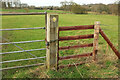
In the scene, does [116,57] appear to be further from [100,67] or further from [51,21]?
[51,21]

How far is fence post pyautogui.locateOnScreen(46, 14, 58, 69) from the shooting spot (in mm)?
3652

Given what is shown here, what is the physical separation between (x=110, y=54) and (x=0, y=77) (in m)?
3.92

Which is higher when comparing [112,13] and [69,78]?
[112,13]

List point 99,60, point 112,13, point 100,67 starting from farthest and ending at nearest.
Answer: point 112,13
point 99,60
point 100,67

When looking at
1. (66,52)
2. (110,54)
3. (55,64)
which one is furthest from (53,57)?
(110,54)

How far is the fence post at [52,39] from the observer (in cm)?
365

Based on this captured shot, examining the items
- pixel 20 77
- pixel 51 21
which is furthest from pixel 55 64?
pixel 51 21

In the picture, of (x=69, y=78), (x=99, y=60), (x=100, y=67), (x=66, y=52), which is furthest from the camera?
(x=66, y=52)

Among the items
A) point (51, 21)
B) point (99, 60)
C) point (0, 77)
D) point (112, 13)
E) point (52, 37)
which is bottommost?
point (0, 77)

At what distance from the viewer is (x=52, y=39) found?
3.79 meters

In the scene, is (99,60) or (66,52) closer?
(99,60)

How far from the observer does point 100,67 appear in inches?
163

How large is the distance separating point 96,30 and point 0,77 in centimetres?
326

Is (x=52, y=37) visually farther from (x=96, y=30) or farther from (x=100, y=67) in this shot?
(x=100, y=67)
